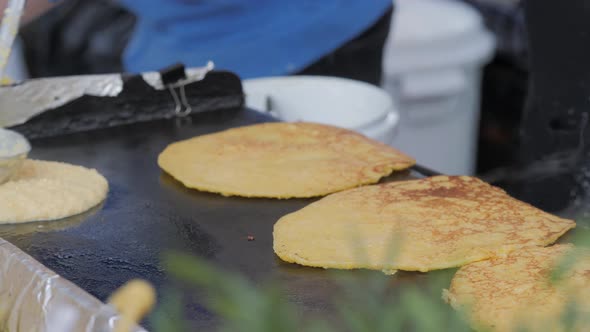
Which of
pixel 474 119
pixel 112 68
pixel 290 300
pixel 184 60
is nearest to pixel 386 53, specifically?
pixel 474 119

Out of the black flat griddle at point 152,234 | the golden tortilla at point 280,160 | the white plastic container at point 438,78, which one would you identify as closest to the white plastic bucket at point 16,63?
the white plastic container at point 438,78

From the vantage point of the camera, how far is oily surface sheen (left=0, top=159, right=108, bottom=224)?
157cm

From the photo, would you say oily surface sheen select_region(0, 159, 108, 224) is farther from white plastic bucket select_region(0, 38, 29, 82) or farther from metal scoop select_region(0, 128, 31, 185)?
white plastic bucket select_region(0, 38, 29, 82)

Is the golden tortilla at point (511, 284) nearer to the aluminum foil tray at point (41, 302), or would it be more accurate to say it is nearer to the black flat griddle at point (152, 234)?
the black flat griddle at point (152, 234)

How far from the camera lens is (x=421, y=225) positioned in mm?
1478

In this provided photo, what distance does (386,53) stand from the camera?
11.6ft

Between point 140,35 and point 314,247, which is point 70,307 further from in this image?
point 140,35

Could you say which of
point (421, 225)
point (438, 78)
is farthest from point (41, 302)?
point (438, 78)

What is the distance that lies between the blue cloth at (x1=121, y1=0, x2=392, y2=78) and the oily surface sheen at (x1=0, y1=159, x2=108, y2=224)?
1.03m

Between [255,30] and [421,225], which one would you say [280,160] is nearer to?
[421,225]

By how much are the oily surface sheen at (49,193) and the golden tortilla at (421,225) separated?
1.37ft

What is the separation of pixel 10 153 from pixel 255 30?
1.21m

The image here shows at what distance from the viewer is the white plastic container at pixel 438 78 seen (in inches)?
140

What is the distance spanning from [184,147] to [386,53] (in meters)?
1.77
